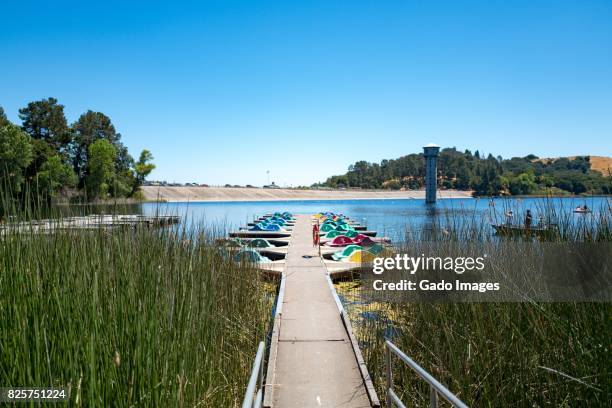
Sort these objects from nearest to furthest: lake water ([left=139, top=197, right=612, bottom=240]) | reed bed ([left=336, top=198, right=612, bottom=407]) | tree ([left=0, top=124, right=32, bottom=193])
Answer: reed bed ([left=336, top=198, right=612, bottom=407]) → lake water ([left=139, top=197, right=612, bottom=240]) → tree ([left=0, top=124, right=32, bottom=193])

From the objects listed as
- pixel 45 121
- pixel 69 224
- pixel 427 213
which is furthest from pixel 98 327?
pixel 45 121

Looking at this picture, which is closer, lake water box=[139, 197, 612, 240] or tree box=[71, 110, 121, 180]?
lake water box=[139, 197, 612, 240]

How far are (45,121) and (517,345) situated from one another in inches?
2234

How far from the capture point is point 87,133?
55.2 metres

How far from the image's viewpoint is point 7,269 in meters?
2.30

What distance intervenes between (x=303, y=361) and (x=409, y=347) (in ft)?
3.74

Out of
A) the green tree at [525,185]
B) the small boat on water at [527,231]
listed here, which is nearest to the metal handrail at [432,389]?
the small boat on water at [527,231]

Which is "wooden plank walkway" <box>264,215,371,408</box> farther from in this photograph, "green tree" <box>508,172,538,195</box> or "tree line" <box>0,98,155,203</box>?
"tree line" <box>0,98,155,203</box>

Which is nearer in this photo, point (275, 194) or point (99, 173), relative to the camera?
point (99, 173)

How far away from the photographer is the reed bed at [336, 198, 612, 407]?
2680 millimetres

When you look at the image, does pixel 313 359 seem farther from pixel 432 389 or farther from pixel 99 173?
pixel 99 173

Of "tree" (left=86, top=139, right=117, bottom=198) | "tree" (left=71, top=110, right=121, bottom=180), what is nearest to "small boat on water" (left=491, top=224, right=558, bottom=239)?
"tree" (left=86, top=139, right=117, bottom=198)

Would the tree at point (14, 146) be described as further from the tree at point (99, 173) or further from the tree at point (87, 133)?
the tree at point (87, 133)

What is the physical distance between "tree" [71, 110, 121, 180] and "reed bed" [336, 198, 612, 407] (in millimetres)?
51062
